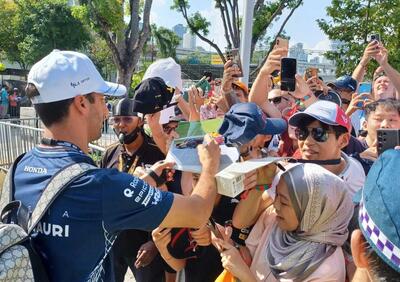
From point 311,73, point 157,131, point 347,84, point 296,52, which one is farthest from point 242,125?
point 296,52

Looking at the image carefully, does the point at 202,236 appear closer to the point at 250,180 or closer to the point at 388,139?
the point at 250,180

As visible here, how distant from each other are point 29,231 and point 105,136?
25.4 feet

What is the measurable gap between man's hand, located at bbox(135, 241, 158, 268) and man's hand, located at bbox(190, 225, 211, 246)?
0.68m

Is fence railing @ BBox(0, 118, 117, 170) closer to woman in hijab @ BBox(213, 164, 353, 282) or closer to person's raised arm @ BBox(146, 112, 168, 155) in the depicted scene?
person's raised arm @ BBox(146, 112, 168, 155)

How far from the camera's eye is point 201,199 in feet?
6.36

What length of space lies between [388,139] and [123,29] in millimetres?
12571

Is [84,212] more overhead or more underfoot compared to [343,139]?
more underfoot

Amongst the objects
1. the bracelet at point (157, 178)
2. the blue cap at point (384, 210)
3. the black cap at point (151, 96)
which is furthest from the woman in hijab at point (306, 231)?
the black cap at point (151, 96)

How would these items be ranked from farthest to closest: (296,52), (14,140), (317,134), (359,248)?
(296,52)
(14,140)
(317,134)
(359,248)

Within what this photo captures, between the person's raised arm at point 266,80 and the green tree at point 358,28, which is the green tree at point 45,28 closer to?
the green tree at point 358,28

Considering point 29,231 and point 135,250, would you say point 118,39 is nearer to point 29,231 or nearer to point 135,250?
point 135,250

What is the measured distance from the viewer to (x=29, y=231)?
1745 millimetres

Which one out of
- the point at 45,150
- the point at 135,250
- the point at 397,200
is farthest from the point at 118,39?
the point at 397,200

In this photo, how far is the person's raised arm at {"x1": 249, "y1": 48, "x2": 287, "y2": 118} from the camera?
3.42 meters
